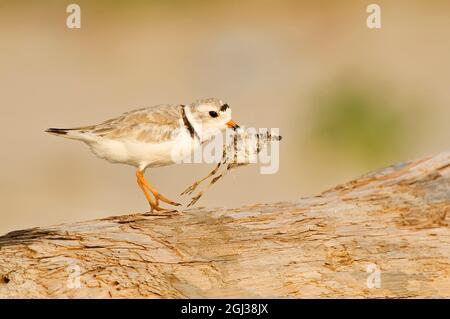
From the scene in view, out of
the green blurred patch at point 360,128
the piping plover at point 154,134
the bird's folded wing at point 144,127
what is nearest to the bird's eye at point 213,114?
the piping plover at point 154,134

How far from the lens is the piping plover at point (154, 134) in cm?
745

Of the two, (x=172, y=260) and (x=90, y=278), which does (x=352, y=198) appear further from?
(x=90, y=278)

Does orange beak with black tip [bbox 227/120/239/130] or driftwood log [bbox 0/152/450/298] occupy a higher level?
orange beak with black tip [bbox 227/120/239/130]

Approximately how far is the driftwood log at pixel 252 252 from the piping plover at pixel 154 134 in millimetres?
571

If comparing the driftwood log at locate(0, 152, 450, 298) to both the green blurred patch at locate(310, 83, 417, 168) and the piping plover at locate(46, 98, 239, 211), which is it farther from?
the green blurred patch at locate(310, 83, 417, 168)

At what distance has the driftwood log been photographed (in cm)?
619

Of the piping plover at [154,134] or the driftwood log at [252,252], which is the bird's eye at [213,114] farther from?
the driftwood log at [252,252]

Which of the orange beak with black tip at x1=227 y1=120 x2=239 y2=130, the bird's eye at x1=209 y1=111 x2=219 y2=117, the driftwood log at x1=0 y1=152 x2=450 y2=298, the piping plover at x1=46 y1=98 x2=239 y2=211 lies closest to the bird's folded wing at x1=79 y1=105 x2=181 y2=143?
the piping plover at x1=46 y1=98 x2=239 y2=211

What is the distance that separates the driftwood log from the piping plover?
57 centimetres

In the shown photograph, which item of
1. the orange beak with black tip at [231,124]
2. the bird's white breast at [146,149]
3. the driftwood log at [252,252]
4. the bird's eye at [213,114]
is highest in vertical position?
the bird's eye at [213,114]

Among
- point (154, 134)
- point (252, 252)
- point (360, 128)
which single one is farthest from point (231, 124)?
point (360, 128)

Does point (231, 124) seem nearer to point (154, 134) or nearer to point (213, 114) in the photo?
point (213, 114)

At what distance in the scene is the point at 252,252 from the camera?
21.5 feet

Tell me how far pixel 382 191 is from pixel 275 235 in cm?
113
